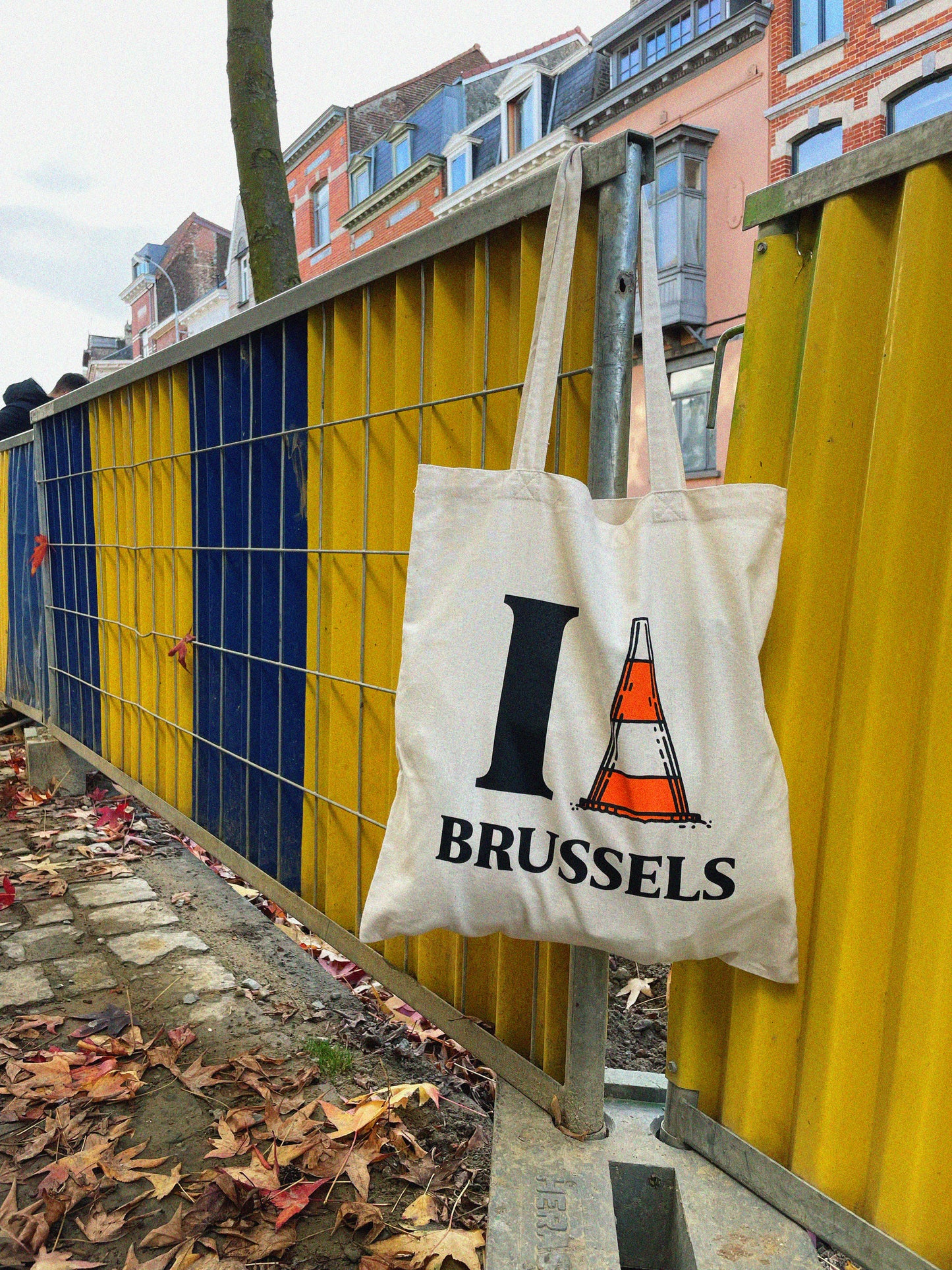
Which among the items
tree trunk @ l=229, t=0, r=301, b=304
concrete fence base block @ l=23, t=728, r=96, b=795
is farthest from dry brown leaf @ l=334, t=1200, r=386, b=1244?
tree trunk @ l=229, t=0, r=301, b=304

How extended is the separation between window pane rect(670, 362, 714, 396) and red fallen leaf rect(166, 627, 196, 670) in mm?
16522

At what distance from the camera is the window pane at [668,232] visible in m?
18.8

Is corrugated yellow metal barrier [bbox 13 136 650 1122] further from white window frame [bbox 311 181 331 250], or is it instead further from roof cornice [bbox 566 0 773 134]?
white window frame [bbox 311 181 331 250]

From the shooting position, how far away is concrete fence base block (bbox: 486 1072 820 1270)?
4.80ft

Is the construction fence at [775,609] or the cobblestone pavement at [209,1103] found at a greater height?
the construction fence at [775,609]

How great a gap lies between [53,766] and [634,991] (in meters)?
3.66

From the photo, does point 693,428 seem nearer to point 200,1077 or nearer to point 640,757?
point 200,1077

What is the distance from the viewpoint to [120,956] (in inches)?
126

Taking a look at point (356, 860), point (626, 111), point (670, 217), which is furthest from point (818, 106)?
point (356, 860)

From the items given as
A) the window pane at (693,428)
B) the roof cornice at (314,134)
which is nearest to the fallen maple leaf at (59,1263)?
the window pane at (693,428)

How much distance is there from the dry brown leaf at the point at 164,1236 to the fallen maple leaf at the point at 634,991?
5.46 feet

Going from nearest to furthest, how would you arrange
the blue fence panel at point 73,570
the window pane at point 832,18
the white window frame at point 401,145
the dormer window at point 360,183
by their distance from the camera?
the blue fence panel at point 73,570, the window pane at point 832,18, the white window frame at point 401,145, the dormer window at point 360,183

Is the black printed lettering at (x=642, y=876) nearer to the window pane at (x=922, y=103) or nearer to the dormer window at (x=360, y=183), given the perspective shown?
the window pane at (x=922, y=103)

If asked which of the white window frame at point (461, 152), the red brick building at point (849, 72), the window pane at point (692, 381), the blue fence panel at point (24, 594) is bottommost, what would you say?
the blue fence panel at point (24, 594)
